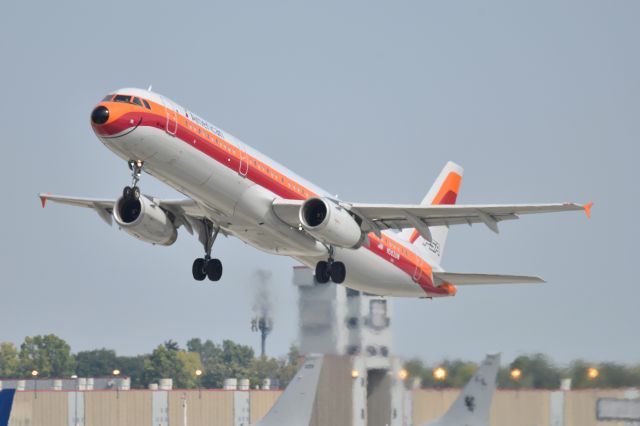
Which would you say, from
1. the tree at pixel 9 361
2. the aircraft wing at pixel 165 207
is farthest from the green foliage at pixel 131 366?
the aircraft wing at pixel 165 207

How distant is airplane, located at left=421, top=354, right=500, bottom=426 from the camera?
128ft

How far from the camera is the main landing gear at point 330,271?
142 ft

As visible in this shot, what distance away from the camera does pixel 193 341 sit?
130 meters

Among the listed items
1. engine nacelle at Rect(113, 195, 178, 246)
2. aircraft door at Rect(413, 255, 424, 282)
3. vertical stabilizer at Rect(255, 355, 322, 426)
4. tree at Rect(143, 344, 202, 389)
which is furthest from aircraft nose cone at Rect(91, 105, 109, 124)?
tree at Rect(143, 344, 202, 389)

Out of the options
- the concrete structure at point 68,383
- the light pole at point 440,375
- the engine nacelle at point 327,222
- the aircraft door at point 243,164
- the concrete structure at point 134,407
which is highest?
the aircraft door at point 243,164

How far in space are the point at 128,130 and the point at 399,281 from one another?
44.9 ft

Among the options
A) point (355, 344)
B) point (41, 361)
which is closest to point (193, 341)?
point (41, 361)

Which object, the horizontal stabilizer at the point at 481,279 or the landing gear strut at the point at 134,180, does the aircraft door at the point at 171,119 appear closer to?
the landing gear strut at the point at 134,180

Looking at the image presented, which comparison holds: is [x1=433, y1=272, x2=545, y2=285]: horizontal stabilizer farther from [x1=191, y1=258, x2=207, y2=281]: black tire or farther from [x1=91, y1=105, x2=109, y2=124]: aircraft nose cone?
[x1=91, y1=105, x2=109, y2=124]: aircraft nose cone

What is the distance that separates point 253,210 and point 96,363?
61.8 meters

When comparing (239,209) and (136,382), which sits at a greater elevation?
(239,209)

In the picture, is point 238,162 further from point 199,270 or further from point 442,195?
point 442,195

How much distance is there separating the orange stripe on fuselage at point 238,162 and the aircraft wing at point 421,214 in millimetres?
912

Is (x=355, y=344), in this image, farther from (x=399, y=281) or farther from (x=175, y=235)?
(x=175, y=235)
